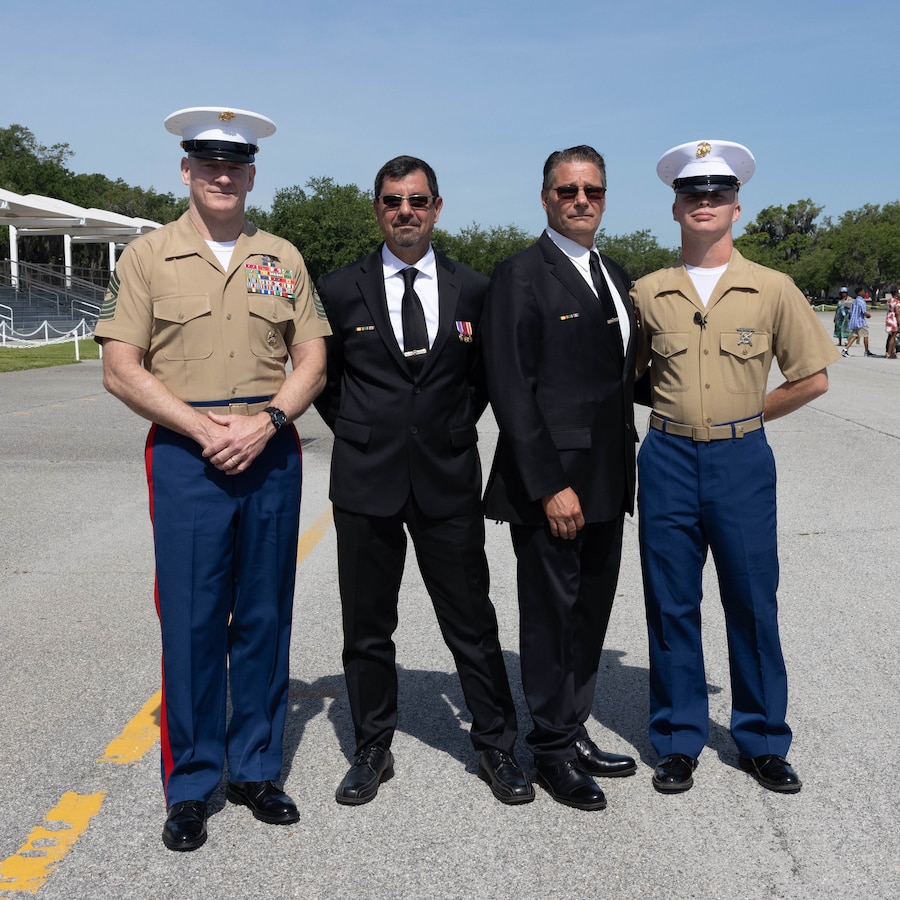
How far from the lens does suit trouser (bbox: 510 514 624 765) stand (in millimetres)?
3441

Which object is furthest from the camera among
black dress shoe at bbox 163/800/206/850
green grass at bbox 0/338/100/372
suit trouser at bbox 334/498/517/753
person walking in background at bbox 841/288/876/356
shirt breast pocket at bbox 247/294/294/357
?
person walking in background at bbox 841/288/876/356

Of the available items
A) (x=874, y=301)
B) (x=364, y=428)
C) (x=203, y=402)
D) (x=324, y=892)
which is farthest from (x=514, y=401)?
(x=874, y=301)

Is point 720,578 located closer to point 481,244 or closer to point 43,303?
point 43,303

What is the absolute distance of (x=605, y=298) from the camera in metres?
3.44

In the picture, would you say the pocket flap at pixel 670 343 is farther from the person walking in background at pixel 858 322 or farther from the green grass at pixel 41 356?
the person walking in background at pixel 858 322

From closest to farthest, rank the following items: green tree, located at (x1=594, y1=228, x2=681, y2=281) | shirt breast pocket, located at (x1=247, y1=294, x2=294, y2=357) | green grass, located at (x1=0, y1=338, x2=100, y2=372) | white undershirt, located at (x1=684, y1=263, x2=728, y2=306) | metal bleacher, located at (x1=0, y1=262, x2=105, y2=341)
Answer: shirt breast pocket, located at (x1=247, y1=294, x2=294, y2=357) < white undershirt, located at (x1=684, y1=263, x2=728, y2=306) < green grass, located at (x1=0, y1=338, x2=100, y2=372) < metal bleacher, located at (x1=0, y1=262, x2=105, y2=341) < green tree, located at (x1=594, y1=228, x2=681, y2=281)

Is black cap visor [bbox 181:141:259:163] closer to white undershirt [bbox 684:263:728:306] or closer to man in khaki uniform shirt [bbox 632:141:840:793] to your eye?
man in khaki uniform shirt [bbox 632:141:840:793]

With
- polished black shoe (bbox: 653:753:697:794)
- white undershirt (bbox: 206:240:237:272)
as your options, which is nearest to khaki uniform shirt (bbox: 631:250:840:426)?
polished black shoe (bbox: 653:753:697:794)

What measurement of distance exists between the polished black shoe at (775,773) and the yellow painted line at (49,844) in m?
2.18

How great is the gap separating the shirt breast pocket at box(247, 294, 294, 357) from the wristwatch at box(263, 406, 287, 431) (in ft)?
0.64

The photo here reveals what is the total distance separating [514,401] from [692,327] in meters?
0.73

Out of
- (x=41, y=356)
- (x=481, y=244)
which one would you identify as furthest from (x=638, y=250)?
(x=41, y=356)

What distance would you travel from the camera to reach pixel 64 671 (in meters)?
4.40

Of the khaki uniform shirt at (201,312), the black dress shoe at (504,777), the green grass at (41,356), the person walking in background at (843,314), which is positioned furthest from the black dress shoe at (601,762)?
the person walking in background at (843,314)
